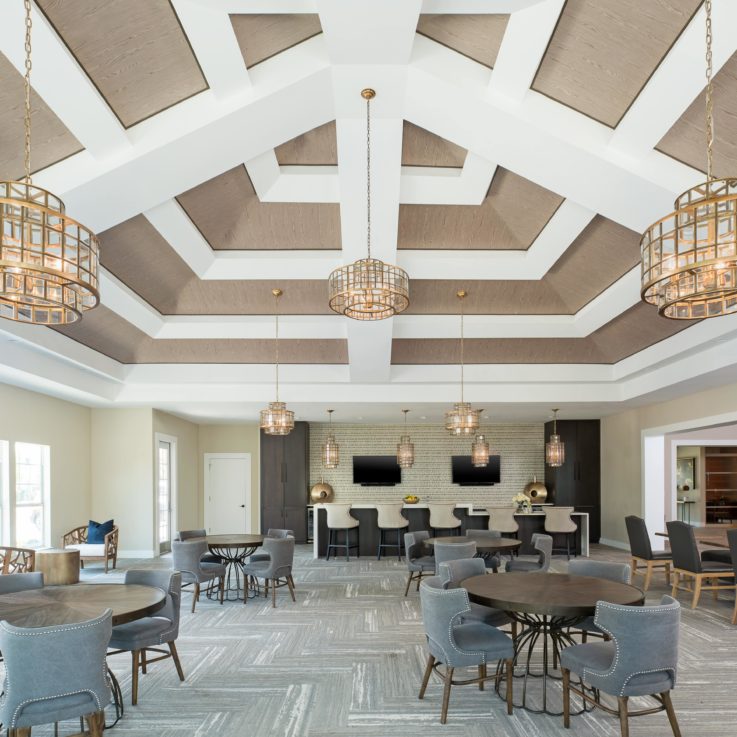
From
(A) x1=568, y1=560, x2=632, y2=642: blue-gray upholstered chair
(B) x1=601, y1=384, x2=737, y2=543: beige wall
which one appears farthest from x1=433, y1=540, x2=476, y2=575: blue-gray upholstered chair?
(B) x1=601, y1=384, x2=737, y2=543: beige wall

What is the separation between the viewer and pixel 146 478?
1095cm

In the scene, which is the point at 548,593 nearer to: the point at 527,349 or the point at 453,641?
the point at 453,641

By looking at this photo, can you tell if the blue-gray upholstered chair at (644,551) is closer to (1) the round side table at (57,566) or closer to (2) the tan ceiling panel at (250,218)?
(2) the tan ceiling panel at (250,218)

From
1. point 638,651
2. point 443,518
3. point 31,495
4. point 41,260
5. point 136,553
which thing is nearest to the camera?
point 41,260

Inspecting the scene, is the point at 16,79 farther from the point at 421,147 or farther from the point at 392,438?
the point at 392,438

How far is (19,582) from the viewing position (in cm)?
471

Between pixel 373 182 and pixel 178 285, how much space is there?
3303 mm

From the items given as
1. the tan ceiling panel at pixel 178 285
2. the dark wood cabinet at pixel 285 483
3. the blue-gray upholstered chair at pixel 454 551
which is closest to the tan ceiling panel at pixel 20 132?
the tan ceiling panel at pixel 178 285

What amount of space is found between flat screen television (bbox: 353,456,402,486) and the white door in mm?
2574

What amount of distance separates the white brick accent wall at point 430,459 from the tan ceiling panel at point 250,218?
24.6 feet

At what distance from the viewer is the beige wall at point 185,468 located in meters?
12.5

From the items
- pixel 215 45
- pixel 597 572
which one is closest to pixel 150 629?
pixel 597 572

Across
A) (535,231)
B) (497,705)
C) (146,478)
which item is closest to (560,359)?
(535,231)

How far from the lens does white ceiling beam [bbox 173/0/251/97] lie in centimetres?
366
